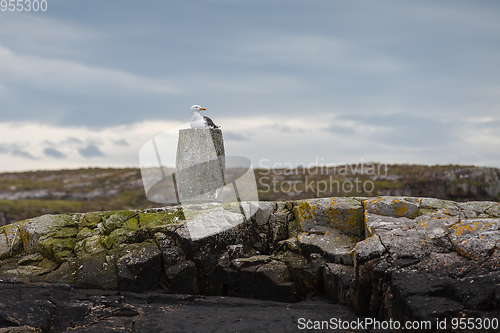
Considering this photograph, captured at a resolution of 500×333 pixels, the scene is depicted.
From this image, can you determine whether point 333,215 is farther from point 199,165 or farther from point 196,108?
point 196,108

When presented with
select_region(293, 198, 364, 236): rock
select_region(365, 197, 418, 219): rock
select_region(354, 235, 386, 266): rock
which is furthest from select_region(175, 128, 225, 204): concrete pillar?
select_region(354, 235, 386, 266): rock

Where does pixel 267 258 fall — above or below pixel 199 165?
below

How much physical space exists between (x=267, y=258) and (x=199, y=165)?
11.8 ft

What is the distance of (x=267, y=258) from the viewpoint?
941cm

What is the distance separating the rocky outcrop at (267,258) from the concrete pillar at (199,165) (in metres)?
0.64

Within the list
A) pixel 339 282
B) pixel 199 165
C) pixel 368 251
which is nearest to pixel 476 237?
pixel 368 251

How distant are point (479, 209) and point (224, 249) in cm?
678

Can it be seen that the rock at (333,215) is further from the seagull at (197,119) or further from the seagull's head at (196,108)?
the seagull's head at (196,108)

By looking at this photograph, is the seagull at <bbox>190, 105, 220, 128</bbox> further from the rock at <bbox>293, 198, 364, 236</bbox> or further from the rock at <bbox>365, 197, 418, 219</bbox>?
A: the rock at <bbox>365, 197, 418, 219</bbox>

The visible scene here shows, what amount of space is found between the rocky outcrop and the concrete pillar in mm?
640

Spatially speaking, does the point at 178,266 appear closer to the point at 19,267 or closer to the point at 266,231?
the point at 266,231

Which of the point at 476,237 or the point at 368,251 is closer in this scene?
the point at 476,237

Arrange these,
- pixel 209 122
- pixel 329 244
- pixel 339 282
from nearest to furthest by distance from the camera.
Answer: pixel 339 282 < pixel 329 244 < pixel 209 122

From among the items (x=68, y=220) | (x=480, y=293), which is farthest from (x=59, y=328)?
(x=480, y=293)
